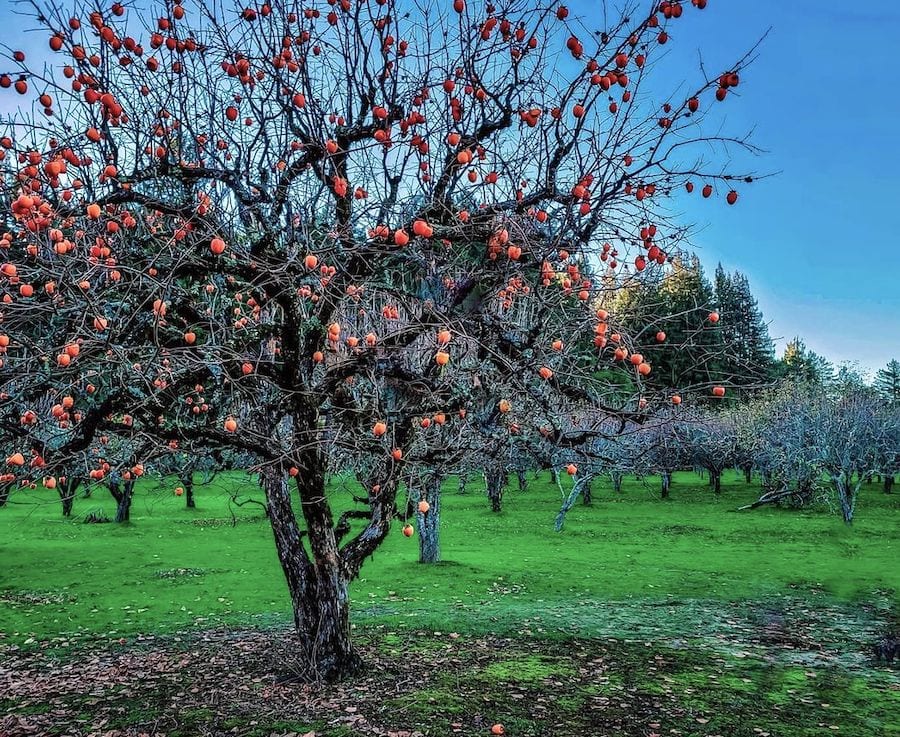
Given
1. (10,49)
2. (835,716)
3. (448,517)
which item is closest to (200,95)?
(10,49)

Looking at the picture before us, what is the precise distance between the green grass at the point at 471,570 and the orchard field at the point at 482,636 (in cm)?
9

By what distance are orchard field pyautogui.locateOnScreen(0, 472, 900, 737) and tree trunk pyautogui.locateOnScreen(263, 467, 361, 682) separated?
357 millimetres

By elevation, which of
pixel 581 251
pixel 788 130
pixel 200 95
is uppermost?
pixel 788 130

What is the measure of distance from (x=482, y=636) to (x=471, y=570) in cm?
593

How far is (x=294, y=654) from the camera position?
931cm

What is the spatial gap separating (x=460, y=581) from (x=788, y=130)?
467 inches

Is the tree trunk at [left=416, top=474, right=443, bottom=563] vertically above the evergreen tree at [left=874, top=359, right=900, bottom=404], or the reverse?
the evergreen tree at [left=874, top=359, right=900, bottom=404]

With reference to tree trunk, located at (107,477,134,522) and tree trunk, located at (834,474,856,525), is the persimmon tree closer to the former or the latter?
tree trunk, located at (107,477,134,522)

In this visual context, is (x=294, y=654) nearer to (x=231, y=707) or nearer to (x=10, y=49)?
(x=231, y=707)

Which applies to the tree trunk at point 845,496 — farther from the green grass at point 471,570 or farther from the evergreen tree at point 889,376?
the evergreen tree at point 889,376

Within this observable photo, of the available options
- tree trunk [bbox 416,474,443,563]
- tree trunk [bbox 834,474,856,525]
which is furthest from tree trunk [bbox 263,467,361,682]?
tree trunk [bbox 834,474,856,525]

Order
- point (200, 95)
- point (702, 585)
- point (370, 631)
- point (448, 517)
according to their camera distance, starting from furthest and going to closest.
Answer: point (448, 517)
point (702, 585)
point (370, 631)
point (200, 95)

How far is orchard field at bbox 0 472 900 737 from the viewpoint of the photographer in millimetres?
7438

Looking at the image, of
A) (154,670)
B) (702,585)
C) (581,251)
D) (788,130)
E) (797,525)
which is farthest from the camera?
(797,525)
